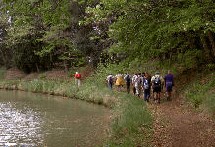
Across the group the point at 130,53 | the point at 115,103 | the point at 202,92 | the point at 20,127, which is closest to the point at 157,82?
the point at 202,92

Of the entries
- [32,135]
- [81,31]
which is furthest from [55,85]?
[32,135]

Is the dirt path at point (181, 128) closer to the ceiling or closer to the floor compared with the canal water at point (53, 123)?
closer to the ceiling

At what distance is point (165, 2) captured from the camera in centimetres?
1297

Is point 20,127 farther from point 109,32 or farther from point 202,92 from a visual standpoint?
point 202,92

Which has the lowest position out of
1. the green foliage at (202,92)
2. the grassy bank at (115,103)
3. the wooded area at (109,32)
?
the grassy bank at (115,103)

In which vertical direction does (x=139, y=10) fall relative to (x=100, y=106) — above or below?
above

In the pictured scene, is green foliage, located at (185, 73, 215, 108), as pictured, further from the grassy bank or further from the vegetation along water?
the grassy bank

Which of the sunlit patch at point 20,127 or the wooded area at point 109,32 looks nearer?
the wooded area at point 109,32

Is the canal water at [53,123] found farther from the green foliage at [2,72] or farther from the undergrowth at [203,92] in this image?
the green foliage at [2,72]

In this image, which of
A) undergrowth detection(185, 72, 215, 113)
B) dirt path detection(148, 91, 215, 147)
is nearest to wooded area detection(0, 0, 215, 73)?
undergrowth detection(185, 72, 215, 113)

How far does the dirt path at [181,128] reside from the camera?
13281 mm

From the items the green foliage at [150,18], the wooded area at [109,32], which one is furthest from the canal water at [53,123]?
the green foliage at [150,18]

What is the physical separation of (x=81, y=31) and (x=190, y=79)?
19.1 meters

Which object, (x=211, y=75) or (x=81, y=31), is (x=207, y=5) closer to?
(x=211, y=75)
